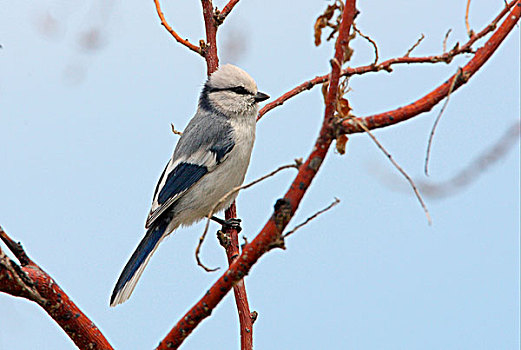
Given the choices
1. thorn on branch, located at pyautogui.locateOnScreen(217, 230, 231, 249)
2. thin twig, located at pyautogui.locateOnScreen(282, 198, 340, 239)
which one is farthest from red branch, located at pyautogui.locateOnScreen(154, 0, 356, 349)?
thorn on branch, located at pyautogui.locateOnScreen(217, 230, 231, 249)

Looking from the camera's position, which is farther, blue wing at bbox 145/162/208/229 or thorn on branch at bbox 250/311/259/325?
blue wing at bbox 145/162/208/229

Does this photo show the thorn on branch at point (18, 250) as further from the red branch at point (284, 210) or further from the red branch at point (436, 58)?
the red branch at point (436, 58)

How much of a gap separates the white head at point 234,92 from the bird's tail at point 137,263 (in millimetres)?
510

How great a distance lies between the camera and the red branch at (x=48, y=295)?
4.11ft

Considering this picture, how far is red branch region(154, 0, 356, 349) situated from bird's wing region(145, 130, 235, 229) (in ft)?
3.08

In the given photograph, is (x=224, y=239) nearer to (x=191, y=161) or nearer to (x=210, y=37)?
(x=191, y=161)

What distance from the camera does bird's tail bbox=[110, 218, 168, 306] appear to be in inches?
72.4

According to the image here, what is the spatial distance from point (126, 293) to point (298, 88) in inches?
33.1

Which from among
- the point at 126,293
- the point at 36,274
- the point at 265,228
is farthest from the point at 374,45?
the point at 126,293

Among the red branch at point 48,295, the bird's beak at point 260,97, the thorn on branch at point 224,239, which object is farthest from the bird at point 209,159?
the red branch at point 48,295

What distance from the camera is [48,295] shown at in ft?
4.28

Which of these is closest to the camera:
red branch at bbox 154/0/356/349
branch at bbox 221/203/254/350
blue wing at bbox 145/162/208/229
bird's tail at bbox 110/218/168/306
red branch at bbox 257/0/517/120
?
red branch at bbox 154/0/356/349

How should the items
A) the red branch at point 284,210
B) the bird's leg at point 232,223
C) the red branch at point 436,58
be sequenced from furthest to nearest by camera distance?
the bird's leg at point 232,223 → the red branch at point 436,58 → the red branch at point 284,210

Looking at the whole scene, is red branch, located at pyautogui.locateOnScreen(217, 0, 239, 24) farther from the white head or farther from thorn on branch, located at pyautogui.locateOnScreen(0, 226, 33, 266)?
thorn on branch, located at pyautogui.locateOnScreen(0, 226, 33, 266)
